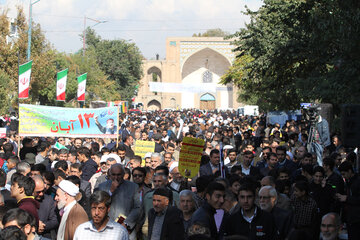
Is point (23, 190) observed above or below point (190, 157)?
below

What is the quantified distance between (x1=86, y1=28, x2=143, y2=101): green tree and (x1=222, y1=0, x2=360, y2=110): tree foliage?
34.1 meters

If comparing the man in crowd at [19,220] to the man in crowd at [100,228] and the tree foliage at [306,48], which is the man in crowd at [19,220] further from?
the tree foliage at [306,48]

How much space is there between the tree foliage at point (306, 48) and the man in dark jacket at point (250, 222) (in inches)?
273

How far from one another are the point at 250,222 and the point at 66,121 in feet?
30.6

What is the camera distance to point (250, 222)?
5594mm

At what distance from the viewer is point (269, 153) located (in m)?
10.6

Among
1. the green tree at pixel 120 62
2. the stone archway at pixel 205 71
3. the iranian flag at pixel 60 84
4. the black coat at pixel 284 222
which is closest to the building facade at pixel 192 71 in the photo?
the stone archway at pixel 205 71

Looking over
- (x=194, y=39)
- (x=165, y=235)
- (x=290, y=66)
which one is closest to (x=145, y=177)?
(x=165, y=235)

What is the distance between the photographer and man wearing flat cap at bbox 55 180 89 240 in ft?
19.0

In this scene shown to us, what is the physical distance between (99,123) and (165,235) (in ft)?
29.5

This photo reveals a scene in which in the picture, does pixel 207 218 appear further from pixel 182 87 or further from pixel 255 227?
pixel 182 87

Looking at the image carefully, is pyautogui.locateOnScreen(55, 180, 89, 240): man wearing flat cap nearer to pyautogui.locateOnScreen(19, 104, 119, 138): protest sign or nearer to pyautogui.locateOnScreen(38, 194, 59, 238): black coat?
pyautogui.locateOnScreen(38, 194, 59, 238): black coat

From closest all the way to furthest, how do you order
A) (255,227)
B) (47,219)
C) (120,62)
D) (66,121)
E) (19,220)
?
(19,220)
(255,227)
(47,219)
(66,121)
(120,62)

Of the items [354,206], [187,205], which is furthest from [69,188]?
[354,206]
